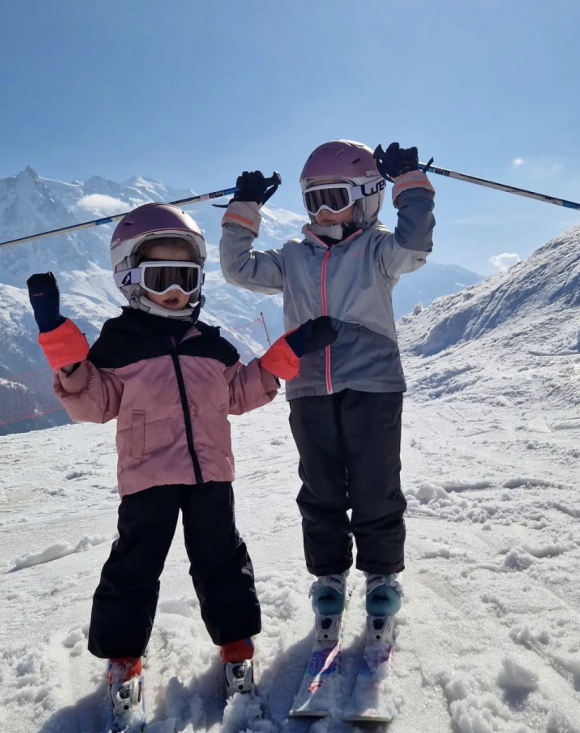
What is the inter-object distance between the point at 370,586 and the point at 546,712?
0.88 meters

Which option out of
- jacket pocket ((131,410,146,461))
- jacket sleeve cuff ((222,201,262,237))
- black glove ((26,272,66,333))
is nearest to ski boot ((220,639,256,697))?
jacket pocket ((131,410,146,461))

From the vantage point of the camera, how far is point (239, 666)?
6.95ft

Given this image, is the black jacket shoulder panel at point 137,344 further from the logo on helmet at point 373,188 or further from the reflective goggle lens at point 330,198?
the logo on helmet at point 373,188

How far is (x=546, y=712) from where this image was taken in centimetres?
179

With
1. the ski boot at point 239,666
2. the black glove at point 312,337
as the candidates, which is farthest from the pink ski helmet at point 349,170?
the ski boot at point 239,666

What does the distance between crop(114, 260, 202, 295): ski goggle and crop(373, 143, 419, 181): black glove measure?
1.10 meters

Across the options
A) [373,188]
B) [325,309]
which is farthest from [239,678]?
[373,188]

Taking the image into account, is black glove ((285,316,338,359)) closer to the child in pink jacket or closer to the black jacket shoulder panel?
the child in pink jacket

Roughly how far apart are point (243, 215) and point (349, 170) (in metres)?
0.64

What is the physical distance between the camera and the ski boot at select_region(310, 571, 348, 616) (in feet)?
8.02

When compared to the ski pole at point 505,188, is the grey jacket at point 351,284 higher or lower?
lower

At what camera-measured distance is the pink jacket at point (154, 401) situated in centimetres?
221

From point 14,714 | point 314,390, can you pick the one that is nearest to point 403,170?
point 314,390

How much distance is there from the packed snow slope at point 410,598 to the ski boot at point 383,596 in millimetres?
130
